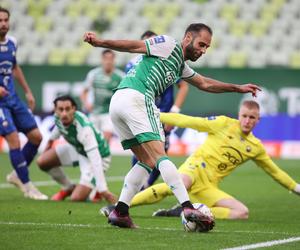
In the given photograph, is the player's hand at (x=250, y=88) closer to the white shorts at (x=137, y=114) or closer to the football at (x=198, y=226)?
the white shorts at (x=137, y=114)

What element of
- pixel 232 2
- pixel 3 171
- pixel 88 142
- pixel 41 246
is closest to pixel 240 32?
pixel 232 2

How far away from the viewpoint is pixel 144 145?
734cm

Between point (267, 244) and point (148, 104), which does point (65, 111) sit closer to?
point (148, 104)

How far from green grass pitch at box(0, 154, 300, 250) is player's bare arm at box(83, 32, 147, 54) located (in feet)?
5.13

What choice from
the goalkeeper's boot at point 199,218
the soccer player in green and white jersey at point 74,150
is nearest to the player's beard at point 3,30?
the soccer player in green and white jersey at point 74,150

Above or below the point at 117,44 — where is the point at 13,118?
below

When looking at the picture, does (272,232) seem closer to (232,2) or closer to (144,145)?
(144,145)

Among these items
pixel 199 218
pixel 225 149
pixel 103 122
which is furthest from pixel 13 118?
pixel 199 218

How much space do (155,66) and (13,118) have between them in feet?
14.3

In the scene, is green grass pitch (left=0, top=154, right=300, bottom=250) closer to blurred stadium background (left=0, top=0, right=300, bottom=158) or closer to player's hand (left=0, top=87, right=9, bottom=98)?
player's hand (left=0, top=87, right=9, bottom=98)

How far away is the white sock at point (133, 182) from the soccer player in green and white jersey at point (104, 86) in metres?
7.50

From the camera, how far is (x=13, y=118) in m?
11.4

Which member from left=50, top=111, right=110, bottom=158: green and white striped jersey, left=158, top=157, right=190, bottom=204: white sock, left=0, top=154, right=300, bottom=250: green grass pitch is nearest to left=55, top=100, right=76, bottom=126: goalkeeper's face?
left=50, top=111, right=110, bottom=158: green and white striped jersey

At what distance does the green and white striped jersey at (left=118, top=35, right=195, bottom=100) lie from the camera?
7.39 meters
